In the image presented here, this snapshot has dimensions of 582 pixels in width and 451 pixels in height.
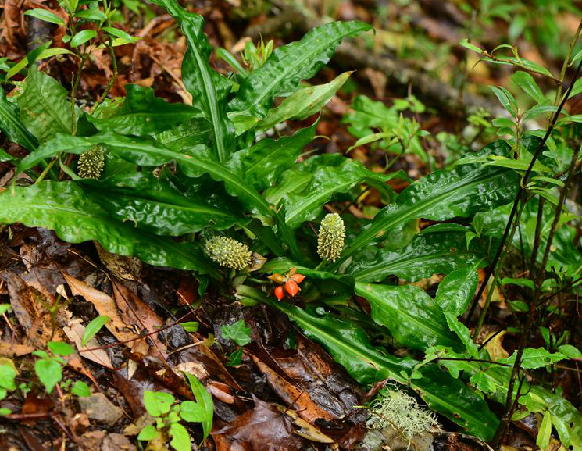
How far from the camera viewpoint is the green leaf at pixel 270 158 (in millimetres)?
2676

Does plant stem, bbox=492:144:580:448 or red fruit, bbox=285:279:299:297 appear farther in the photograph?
red fruit, bbox=285:279:299:297

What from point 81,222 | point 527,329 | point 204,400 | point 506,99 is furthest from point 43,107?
point 527,329

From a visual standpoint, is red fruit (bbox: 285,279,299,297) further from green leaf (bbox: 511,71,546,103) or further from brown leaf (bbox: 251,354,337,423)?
green leaf (bbox: 511,71,546,103)

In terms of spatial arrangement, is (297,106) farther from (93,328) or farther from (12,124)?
(93,328)

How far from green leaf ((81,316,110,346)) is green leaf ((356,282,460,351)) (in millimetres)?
1184

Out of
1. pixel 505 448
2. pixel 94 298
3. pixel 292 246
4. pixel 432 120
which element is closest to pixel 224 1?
pixel 432 120

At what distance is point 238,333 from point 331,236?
0.62 metres

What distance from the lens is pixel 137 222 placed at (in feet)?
7.72

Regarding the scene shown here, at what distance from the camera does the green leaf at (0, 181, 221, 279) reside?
2.18 m

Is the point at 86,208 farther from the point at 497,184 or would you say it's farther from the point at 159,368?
the point at 497,184

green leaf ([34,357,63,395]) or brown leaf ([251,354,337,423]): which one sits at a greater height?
green leaf ([34,357,63,395])

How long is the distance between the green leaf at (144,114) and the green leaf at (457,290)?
57.7 inches

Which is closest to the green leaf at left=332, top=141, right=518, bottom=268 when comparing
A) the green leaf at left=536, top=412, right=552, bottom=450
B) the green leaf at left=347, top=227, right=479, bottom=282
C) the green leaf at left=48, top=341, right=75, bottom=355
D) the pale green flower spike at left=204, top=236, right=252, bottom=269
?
the green leaf at left=347, top=227, right=479, bottom=282

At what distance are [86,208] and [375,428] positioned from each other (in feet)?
5.13
